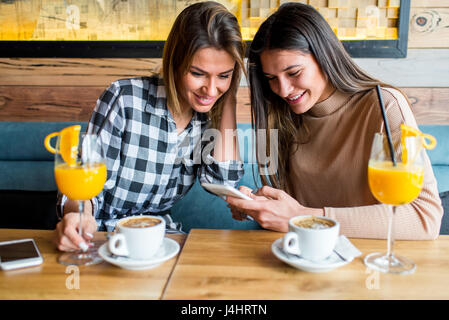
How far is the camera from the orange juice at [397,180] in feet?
2.76

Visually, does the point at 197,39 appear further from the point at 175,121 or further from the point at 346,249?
the point at 346,249

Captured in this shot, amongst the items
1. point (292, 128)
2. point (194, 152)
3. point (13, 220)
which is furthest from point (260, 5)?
point (13, 220)

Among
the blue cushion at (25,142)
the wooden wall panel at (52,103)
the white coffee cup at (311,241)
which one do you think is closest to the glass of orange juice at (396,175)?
the white coffee cup at (311,241)

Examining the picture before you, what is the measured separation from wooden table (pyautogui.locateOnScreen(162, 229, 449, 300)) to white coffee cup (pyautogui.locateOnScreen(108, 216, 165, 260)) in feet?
0.24

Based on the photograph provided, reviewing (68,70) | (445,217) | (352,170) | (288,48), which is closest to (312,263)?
(352,170)

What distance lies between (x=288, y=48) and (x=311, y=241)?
71 cm

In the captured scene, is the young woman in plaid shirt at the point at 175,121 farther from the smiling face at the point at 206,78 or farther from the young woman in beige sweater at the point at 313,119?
the young woman in beige sweater at the point at 313,119

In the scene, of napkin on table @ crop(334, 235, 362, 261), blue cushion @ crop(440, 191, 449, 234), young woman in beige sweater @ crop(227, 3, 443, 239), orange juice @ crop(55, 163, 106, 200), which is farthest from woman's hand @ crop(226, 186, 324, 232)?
blue cushion @ crop(440, 191, 449, 234)

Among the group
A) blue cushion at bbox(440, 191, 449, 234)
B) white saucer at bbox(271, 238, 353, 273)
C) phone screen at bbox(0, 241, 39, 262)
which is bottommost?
blue cushion at bbox(440, 191, 449, 234)

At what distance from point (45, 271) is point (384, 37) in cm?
203

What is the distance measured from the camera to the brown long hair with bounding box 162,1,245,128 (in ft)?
4.27

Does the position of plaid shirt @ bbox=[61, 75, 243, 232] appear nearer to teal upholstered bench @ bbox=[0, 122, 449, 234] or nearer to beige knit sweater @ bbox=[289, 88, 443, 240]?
beige knit sweater @ bbox=[289, 88, 443, 240]

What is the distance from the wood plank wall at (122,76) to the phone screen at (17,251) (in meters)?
1.47

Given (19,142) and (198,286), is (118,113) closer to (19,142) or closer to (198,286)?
(198,286)
